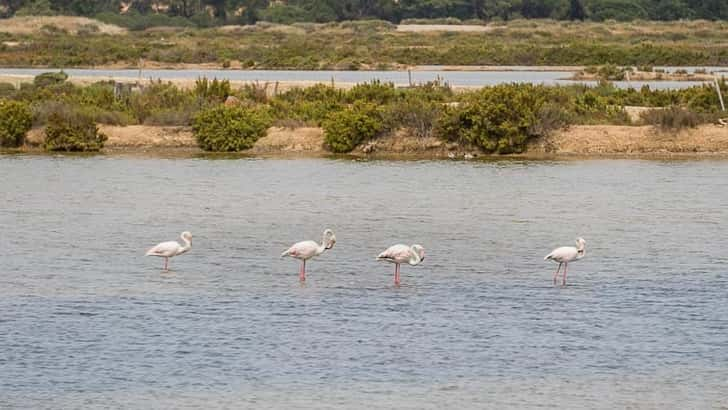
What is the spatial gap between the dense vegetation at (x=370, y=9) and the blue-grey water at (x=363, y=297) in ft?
336

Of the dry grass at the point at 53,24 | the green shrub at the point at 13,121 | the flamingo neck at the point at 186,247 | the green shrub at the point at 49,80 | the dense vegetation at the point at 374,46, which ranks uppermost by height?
the flamingo neck at the point at 186,247

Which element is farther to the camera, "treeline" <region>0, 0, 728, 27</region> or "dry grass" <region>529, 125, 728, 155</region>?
"treeline" <region>0, 0, 728, 27</region>

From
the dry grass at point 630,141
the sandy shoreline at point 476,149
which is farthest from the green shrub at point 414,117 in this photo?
the dry grass at point 630,141

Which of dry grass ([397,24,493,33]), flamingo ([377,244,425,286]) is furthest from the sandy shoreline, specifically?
dry grass ([397,24,493,33])

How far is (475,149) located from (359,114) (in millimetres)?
3385

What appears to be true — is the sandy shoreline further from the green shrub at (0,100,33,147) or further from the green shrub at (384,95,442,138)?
the green shrub at (0,100,33,147)

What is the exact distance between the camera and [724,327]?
19.5m

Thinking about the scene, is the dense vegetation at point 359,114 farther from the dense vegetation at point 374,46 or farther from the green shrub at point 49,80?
the dense vegetation at point 374,46

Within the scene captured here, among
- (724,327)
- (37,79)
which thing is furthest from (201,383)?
(37,79)

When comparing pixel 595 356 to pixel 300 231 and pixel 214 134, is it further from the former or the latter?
pixel 214 134

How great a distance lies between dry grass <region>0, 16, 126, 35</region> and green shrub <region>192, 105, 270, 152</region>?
259 feet

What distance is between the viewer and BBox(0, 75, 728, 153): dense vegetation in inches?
1638

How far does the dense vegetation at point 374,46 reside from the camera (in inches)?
3406

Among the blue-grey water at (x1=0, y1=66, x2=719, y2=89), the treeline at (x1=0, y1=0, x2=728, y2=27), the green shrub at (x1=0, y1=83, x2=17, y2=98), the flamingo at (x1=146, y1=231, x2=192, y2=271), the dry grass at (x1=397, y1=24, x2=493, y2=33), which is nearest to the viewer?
the flamingo at (x1=146, y1=231, x2=192, y2=271)
